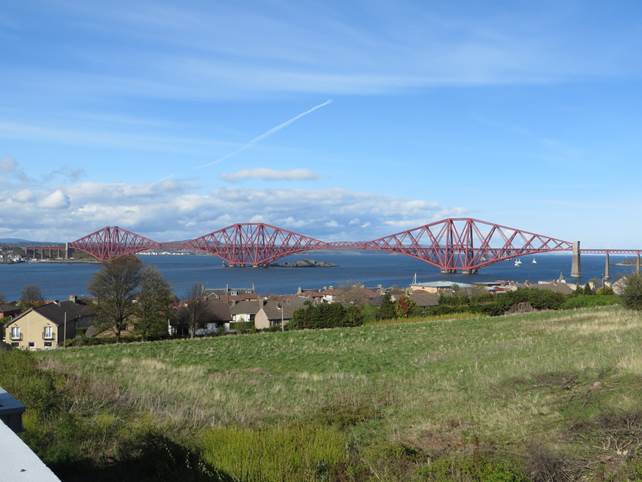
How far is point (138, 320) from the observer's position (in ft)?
128

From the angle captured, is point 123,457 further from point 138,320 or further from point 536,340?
point 138,320

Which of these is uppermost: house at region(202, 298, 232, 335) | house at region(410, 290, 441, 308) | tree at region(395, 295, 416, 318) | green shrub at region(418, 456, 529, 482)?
green shrub at region(418, 456, 529, 482)

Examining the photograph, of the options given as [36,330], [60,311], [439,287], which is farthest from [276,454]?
[439,287]

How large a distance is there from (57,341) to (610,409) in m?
41.5

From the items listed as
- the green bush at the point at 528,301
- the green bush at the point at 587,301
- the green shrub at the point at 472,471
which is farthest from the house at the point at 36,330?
the green shrub at the point at 472,471

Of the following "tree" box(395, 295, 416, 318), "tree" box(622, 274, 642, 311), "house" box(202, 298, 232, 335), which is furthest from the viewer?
"house" box(202, 298, 232, 335)

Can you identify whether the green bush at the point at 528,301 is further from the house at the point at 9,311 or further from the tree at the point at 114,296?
the house at the point at 9,311

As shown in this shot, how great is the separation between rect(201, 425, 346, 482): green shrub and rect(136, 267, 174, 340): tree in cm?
3295

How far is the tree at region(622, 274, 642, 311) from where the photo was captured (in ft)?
86.2

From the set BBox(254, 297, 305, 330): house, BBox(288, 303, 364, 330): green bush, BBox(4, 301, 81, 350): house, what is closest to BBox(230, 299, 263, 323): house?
BBox(254, 297, 305, 330): house

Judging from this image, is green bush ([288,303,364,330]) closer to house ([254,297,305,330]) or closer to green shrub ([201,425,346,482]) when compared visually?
house ([254,297,305,330])

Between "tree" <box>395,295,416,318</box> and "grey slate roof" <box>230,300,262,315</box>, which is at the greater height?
"tree" <box>395,295,416,318</box>

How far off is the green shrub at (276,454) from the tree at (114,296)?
33.7m

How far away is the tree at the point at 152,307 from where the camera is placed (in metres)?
38.1
